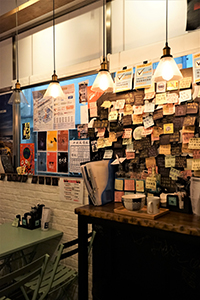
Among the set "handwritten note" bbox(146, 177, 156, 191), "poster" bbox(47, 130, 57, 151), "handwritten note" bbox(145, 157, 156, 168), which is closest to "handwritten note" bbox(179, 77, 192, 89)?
"handwritten note" bbox(145, 157, 156, 168)

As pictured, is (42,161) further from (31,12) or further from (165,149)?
(31,12)

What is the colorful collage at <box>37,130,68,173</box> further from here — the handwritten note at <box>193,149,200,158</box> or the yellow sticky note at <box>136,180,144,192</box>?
the handwritten note at <box>193,149,200,158</box>

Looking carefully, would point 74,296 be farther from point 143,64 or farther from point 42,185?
point 143,64

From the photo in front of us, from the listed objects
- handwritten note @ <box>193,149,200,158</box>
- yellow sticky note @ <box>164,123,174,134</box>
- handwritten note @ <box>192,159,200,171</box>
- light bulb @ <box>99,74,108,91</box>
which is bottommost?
handwritten note @ <box>192,159,200,171</box>

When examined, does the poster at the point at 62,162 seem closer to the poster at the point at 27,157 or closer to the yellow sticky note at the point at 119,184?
the poster at the point at 27,157

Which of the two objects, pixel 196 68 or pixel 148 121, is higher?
pixel 196 68

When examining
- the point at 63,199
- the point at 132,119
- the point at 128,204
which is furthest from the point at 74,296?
the point at 132,119

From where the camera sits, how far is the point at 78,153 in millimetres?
2592

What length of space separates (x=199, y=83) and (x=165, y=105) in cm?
29

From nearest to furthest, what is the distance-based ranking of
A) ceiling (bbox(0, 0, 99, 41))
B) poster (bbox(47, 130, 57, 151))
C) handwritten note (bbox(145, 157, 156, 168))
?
1. handwritten note (bbox(145, 157, 156, 168))
2. ceiling (bbox(0, 0, 99, 41))
3. poster (bbox(47, 130, 57, 151))

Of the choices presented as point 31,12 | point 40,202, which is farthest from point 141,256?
point 31,12

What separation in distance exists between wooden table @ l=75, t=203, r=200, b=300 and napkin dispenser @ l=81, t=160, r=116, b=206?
8 centimetres

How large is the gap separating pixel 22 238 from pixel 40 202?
1.84 ft

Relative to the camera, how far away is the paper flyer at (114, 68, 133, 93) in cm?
220
